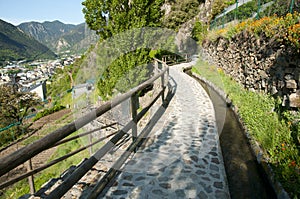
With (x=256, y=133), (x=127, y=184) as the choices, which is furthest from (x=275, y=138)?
(x=127, y=184)

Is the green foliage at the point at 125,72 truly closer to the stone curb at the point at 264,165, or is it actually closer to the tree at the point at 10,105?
the stone curb at the point at 264,165

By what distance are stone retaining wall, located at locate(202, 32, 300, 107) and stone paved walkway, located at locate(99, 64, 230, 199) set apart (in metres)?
1.70

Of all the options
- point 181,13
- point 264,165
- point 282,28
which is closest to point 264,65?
point 282,28

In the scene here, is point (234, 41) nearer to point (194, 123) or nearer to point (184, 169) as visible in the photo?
point (194, 123)

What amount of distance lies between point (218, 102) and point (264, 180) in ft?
15.3

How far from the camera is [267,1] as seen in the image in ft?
24.7

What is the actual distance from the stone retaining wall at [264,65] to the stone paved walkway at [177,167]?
1.70 metres

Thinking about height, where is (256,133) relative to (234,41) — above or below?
below

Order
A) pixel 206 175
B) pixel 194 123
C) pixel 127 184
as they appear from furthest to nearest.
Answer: pixel 194 123
pixel 206 175
pixel 127 184

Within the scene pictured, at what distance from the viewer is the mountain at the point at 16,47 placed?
12338 cm

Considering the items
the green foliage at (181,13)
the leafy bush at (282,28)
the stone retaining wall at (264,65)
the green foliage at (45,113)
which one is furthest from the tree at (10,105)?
the green foliage at (181,13)

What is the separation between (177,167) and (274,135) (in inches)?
75.2

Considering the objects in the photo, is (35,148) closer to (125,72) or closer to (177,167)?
(177,167)

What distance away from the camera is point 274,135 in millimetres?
3773
